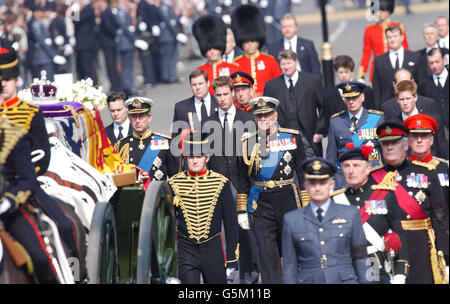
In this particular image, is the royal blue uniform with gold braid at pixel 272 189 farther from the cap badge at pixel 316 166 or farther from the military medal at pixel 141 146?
the cap badge at pixel 316 166

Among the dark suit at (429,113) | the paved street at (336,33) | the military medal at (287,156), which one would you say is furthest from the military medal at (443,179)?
the paved street at (336,33)

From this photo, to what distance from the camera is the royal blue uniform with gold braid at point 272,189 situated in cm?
1166

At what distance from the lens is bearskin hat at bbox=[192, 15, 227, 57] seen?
16625 mm

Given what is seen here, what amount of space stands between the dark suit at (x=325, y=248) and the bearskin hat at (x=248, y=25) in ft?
28.3

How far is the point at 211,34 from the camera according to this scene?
16641mm

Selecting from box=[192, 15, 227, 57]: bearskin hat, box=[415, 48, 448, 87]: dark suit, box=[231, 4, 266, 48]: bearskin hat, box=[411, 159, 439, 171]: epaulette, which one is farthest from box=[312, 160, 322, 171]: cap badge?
box=[231, 4, 266, 48]: bearskin hat

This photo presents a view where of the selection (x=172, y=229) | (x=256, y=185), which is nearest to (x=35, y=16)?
(x=256, y=185)

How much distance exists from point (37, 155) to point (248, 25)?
9.57 meters

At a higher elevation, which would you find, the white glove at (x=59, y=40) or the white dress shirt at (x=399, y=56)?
the white glove at (x=59, y=40)

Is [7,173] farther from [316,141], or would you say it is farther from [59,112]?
[316,141]

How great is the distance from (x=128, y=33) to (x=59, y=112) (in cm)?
1533

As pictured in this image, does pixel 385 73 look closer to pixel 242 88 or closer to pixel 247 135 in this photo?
pixel 242 88

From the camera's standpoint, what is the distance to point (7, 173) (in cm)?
807

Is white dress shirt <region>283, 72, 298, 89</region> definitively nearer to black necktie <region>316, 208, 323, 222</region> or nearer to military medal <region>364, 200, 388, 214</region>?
military medal <region>364, 200, 388, 214</region>
